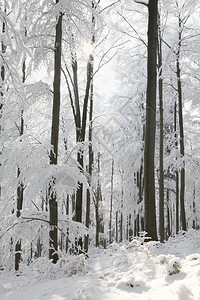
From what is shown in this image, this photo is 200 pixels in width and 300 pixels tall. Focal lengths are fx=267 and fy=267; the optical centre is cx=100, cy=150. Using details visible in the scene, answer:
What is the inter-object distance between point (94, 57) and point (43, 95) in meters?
4.17

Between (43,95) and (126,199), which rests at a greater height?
(43,95)

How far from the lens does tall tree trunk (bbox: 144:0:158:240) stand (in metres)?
6.48

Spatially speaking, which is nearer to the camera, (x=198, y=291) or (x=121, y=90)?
(x=198, y=291)

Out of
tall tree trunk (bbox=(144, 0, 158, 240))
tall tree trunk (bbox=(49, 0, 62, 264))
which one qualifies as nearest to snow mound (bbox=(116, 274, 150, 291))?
tall tree trunk (bbox=(49, 0, 62, 264))

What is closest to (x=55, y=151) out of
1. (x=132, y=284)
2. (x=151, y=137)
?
(x=151, y=137)

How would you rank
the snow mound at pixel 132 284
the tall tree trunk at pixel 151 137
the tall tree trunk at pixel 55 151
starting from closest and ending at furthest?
the snow mound at pixel 132 284
the tall tree trunk at pixel 55 151
the tall tree trunk at pixel 151 137

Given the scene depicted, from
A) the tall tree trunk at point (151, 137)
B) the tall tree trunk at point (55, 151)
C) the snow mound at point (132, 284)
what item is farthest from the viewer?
the tall tree trunk at point (151, 137)

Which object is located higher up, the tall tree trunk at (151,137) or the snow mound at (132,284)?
the tall tree trunk at (151,137)

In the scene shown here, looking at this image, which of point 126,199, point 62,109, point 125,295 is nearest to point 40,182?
point 125,295

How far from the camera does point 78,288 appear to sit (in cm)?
298

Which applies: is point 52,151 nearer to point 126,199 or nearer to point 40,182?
point 40,182

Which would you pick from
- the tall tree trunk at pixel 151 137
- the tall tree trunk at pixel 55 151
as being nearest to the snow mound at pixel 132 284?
the tall tree trunk at pixel 55 151

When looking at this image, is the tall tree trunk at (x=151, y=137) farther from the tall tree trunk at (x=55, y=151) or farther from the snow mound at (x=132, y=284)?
the snow mound at (x=132, y=284)

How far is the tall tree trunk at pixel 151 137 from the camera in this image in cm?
648
